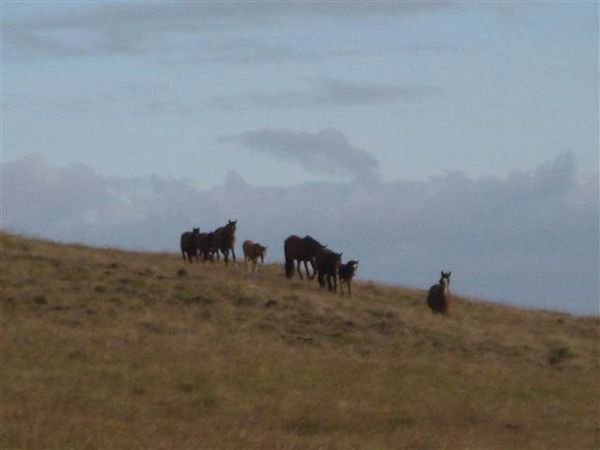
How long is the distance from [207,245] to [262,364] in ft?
57.4

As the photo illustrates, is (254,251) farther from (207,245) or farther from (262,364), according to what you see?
(262,364)

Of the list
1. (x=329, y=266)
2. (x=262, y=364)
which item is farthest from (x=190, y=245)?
(x=262, y=364)

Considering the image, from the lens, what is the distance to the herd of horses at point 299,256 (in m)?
36.7

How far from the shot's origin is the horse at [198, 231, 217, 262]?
4234cm

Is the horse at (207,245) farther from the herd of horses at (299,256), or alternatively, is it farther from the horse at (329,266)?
the horse at (329,266)

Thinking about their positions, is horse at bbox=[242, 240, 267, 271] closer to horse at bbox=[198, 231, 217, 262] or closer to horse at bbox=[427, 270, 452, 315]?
horse at bbox=[198, 231, 217, 262]

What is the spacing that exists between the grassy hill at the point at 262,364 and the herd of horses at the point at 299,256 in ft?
2.21

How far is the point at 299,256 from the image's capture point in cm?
3962

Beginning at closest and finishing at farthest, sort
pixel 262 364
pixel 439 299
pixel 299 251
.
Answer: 1. pixel 262 364
2. pixel 439 299
3. pixel 299 251

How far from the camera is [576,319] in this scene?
39.8m

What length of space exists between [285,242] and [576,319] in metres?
9.36

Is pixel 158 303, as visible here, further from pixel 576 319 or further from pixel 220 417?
pixel 576 319

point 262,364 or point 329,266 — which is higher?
point 329,266

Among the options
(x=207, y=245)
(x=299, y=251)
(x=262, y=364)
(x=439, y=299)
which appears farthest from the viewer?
(x=207, y=245)
